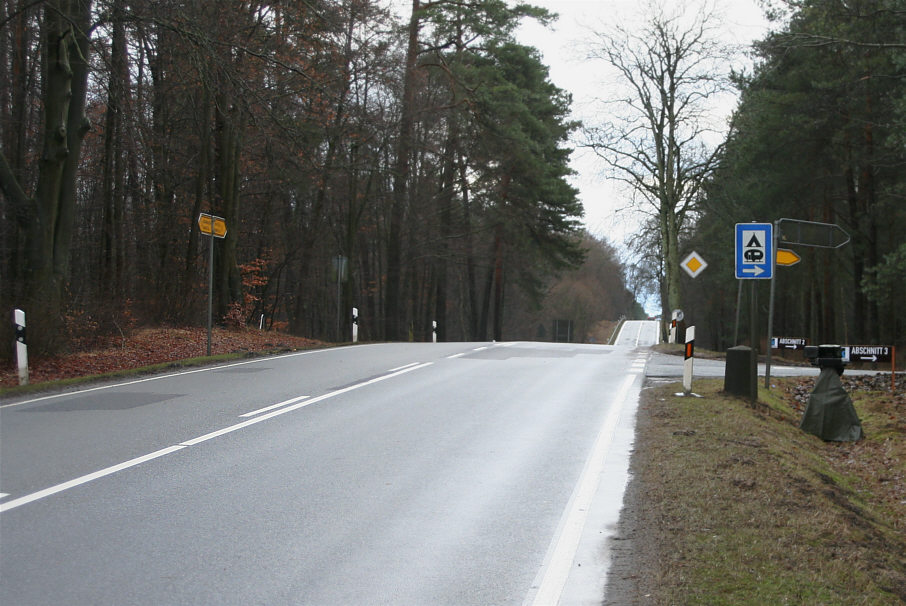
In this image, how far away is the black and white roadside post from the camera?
12.7 meters

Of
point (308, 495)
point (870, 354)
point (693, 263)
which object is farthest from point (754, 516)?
point (693, 263)

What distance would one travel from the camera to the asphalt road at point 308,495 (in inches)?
182

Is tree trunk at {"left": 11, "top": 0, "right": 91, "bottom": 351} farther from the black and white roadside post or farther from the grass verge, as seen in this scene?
the grass verge

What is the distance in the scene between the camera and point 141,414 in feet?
32.9

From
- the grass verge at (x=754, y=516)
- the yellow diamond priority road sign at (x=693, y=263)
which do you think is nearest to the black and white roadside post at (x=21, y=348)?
the grass verge at (x=754, y=516)

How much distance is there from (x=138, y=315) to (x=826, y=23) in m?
17.1

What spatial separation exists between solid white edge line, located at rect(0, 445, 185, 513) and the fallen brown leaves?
6077 millimetres

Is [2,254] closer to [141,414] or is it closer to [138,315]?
[138,315]

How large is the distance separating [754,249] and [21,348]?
1082 centimetres

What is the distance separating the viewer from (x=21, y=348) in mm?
12789

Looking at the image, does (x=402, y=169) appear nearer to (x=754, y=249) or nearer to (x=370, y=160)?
(x=370, y=160)

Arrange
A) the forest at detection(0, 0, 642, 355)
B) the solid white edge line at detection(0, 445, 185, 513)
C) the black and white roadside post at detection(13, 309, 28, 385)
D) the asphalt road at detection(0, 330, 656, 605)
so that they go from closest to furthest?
the asphalt road at detection(0, 330, 656, 605) < the solid white edge line at detection(0, 445, 185, 513) < the black and white roadside post at detection(13, 309, 28, 385) < the forest at detection(0, 0, 642, 355)

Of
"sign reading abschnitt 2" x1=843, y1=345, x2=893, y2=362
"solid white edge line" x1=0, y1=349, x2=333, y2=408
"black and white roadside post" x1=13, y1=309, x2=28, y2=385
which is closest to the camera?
"solid white edge line" x1=0, y1=349, x2=333, y2=408

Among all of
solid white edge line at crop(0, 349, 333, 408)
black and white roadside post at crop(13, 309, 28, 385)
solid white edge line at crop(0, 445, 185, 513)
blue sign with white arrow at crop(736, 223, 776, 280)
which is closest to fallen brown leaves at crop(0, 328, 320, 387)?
black and white roadside post at crop(13, 309, 28, 385)
